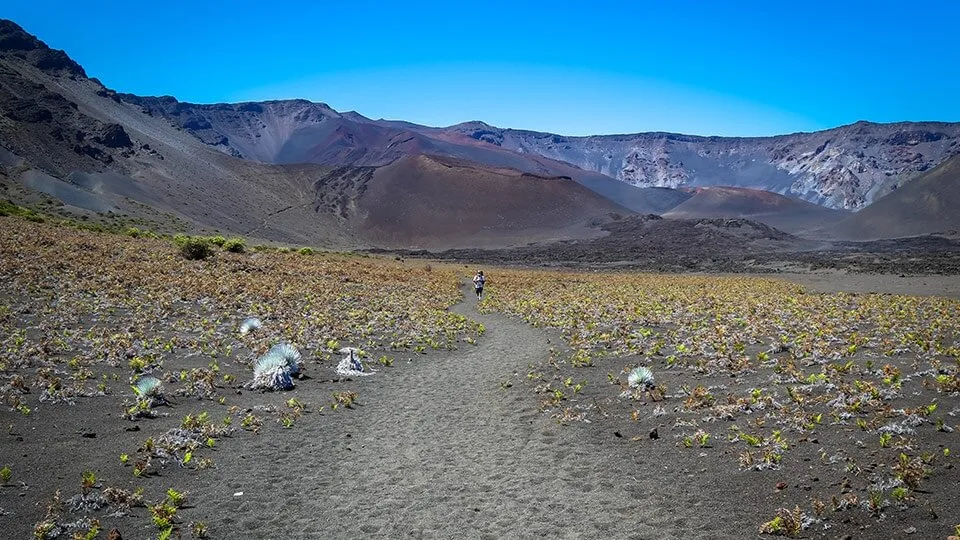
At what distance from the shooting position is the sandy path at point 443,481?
6.21m

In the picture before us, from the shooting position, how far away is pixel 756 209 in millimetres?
174750

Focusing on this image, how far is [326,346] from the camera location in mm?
14633

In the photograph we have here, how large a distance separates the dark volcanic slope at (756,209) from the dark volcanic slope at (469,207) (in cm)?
5410

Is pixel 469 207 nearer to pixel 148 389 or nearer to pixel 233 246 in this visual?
pixel 233 246

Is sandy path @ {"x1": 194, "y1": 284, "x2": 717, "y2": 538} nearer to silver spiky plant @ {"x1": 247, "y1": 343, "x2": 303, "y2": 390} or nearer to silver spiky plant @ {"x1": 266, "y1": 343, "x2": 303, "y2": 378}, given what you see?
silver spiky plant @ {"x1": 247, "y1": 343, "x2": 303, "y2": 390}

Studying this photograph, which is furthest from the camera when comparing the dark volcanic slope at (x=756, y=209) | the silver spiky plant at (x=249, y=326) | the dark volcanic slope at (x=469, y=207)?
the dark volcanic slope at (x=756, y=209)

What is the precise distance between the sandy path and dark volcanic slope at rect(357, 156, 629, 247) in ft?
317

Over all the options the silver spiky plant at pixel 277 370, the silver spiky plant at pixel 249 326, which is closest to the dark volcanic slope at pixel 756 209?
the silver spiky plant at pixel 249 326

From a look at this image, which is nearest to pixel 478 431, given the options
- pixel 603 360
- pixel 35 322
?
pixel 603 360

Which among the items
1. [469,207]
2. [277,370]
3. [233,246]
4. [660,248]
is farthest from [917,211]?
[277,370]

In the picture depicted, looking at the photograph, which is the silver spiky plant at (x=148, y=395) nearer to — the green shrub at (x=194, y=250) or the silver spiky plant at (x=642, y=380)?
the silver spiky plant at (x=642, y=380)

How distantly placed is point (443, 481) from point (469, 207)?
389ft

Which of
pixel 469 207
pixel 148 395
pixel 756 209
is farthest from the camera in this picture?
pixel 756 209

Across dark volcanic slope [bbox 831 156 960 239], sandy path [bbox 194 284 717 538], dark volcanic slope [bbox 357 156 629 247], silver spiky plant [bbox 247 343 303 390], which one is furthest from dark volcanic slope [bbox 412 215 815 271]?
sandy path [bbox 194 284 717 538]
